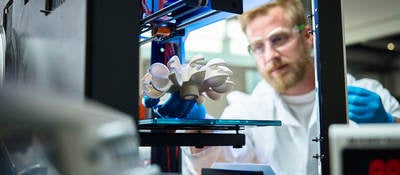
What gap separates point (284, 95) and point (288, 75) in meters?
0.13

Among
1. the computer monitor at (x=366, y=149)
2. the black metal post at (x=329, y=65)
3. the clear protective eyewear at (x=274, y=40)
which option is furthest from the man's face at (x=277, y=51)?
the computer monitor at (x=366, y=149)

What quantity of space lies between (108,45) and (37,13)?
11.6 inches

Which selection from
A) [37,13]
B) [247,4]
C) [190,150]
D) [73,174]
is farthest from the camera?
[190,150]

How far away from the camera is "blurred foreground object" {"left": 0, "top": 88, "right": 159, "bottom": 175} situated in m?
0.27

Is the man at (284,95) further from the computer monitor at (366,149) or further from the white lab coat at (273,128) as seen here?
the computer monitor at (366,149)

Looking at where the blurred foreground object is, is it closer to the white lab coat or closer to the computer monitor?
the computer monitor

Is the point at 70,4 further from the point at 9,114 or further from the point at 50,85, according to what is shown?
the point at 9,114

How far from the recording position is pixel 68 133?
270 millimetres

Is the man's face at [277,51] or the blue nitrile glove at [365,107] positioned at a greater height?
the man's face at [277,51]

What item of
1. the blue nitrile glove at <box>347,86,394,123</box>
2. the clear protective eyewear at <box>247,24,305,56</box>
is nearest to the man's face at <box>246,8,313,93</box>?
the clear protective eyewear at <box>247,24,305,56</box>

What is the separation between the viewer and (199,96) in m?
0.84

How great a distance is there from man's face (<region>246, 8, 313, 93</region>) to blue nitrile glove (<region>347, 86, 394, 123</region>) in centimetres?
32

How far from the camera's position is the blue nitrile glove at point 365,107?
233 cm

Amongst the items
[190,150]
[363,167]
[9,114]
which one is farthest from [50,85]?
[190,150]
